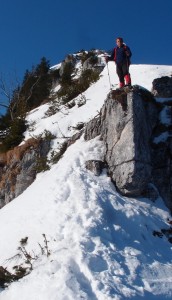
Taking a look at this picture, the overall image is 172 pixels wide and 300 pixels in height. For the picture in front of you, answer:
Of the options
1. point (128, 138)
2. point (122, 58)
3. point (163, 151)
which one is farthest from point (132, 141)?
point (122, 58)

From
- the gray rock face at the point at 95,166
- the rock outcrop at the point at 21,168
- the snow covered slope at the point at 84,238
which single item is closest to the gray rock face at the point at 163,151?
the snow covered slope at the point at 84,238

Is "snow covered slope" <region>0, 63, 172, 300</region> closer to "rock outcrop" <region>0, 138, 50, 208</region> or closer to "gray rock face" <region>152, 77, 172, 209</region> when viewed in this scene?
"gray rock face" <region>152, 77, 172, 209</region>

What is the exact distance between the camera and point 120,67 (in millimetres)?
12852

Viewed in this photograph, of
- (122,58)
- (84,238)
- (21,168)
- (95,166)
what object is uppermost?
(122,58)

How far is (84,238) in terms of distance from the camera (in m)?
8.52

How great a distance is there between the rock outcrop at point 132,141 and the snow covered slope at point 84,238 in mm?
346

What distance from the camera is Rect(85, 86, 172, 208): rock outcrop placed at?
414 inches

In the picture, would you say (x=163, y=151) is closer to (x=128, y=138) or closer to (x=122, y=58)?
(x=128, y=138)

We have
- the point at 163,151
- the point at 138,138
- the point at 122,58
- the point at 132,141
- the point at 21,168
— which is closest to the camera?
the point at 132,141

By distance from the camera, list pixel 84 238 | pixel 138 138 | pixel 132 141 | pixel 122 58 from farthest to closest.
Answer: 1. pixel 122 58
2. pixel 138 138
3. pixel 132 141
4. pixel 84 238

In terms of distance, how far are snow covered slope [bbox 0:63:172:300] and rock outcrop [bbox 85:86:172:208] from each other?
346 mm

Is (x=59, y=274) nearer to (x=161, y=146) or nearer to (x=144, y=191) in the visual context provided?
(x=144, y=191)

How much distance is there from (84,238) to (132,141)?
10.7ft

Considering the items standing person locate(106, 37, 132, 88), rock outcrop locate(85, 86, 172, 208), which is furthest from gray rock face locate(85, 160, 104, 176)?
standing person locate(106, 37, 132, 88)
